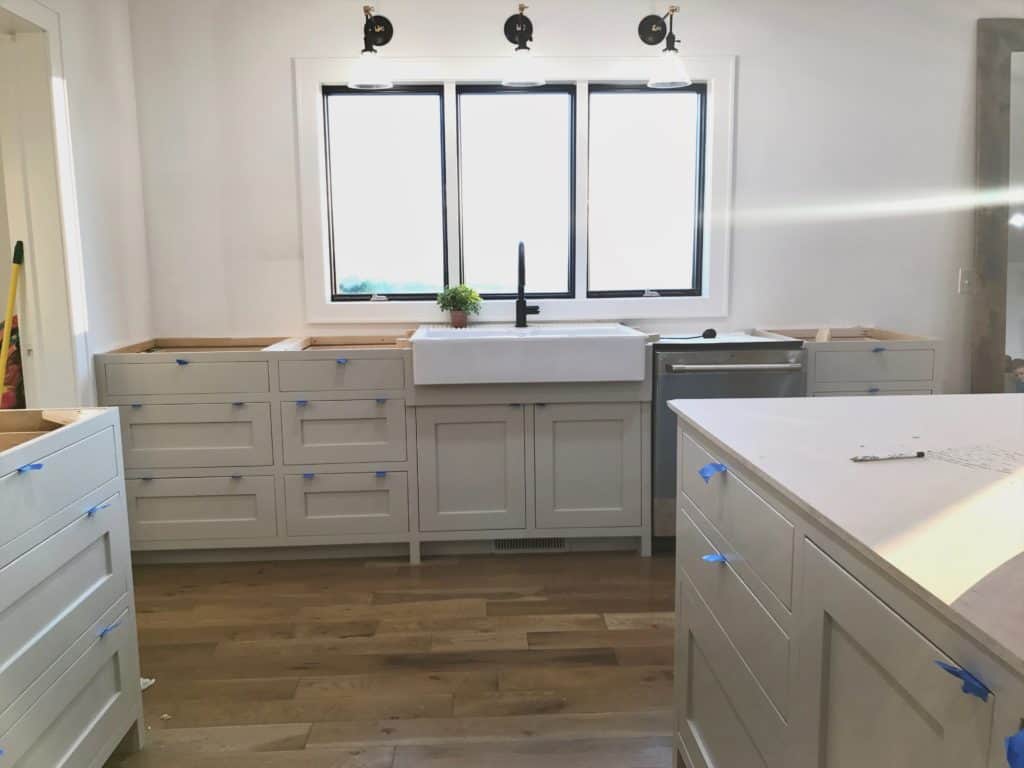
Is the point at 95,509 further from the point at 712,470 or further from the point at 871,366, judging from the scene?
the point at 871,366

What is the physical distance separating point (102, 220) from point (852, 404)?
2.84 meters

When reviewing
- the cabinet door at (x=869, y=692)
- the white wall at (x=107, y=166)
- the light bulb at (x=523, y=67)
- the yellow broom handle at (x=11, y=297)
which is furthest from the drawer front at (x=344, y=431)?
the cabinet door at (x=869, y=692)

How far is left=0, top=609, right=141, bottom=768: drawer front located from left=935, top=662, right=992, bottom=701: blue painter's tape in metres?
1.56

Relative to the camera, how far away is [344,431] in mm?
3316

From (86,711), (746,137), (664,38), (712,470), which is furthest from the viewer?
(746,137)

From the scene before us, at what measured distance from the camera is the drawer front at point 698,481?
1633mm

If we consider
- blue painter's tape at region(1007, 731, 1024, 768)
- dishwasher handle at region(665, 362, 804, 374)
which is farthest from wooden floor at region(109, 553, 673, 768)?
blue painter's tape at region(1007, 731, 1024, 768)

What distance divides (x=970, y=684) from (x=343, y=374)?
2.75 m

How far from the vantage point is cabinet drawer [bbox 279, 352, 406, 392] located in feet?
10.7

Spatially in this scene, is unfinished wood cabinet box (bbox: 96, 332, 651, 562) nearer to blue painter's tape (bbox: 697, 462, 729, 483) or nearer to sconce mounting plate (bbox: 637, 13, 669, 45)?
sconce mounting plate (bbox: 637, 13, 669, 45)

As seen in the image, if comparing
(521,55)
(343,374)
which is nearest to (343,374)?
(343,374)

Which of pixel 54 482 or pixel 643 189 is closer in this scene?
pixel 54 482

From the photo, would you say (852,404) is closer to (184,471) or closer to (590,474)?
(590,474)

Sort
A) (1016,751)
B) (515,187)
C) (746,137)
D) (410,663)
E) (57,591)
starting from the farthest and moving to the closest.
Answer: (515,187), (746,137), (410,663), (57,591), (1016,751)
